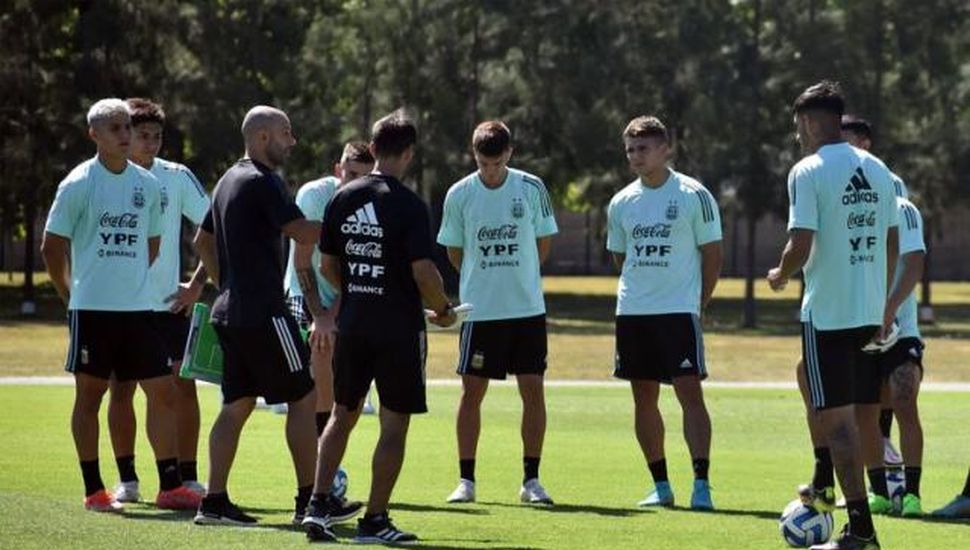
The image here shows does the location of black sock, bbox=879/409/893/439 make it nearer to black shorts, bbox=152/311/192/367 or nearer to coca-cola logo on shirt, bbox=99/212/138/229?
black shorts, bbox=152/311/192/367

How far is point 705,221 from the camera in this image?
13133mm

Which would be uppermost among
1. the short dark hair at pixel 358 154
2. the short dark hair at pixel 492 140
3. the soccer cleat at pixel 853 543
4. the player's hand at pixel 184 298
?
the short dark hair at pixel 492 140

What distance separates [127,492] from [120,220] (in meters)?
1.66

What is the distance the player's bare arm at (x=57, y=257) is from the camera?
11922 mm

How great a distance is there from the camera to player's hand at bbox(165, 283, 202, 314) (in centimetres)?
1220

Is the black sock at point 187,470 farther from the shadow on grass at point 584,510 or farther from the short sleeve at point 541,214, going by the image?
the short sleeve at point 541,214

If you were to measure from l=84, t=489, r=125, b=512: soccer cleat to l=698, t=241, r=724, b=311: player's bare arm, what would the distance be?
4030 millimetres

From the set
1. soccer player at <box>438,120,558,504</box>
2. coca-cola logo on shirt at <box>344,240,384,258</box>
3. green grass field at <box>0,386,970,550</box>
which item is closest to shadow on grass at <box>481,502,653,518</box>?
green grass field at <box>0,386,970,550</box>

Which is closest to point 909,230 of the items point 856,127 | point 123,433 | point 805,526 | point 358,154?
point 856,127

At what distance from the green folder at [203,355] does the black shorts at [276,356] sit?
84cm

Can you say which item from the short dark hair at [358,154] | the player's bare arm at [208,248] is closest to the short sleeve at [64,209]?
the player's bare arm at [208,248]

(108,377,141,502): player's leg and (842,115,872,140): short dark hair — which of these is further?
(842,115,872,140): short dark hair

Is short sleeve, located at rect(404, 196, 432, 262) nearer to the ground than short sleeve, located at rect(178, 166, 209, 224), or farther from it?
nearer to the ground

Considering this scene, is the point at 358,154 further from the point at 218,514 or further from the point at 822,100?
the point at 822,100
